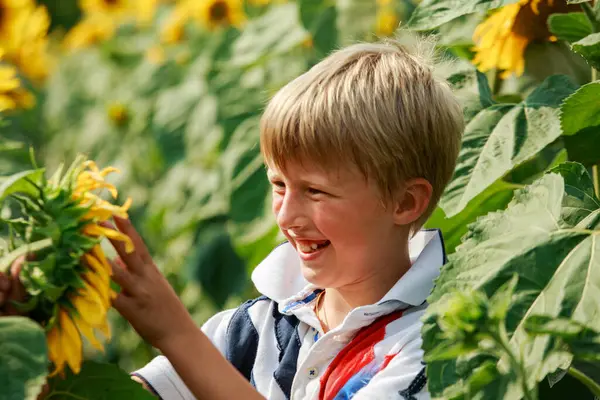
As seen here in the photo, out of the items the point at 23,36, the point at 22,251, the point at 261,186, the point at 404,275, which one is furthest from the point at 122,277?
the point at 23,36

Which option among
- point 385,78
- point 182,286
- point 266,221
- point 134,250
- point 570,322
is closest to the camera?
point 570,322

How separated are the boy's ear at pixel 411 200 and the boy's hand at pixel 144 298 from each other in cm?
30

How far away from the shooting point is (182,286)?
103 inches

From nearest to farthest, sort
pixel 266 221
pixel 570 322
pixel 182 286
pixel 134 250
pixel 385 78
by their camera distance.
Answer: pixel 570 322 < pixel 134 250 < pixel 385 78 < pixel 266 221 < pixel 182 286

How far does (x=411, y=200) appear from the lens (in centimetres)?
→ 131

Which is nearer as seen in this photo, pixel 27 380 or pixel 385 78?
pixel 27 380

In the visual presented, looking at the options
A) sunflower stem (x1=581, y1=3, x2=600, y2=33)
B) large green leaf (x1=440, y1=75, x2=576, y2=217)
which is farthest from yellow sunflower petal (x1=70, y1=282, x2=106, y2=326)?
sunflower stem (x1=581, y1=3, x2=600, y2=33)

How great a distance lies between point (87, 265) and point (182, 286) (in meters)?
1.61

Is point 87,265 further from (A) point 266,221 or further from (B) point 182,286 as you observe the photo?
(B) point 182,286

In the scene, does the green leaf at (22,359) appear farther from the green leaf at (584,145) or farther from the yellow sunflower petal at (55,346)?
the green leaf at (584,145)

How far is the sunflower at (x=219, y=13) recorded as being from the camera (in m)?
2.98

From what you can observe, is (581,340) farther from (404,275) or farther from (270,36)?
(270,36)

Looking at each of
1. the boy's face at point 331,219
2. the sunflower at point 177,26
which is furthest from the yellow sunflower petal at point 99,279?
the sunflower at point 177,26

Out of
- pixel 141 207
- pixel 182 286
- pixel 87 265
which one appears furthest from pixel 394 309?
pixel 141 207
